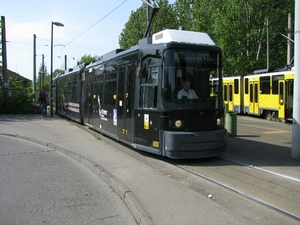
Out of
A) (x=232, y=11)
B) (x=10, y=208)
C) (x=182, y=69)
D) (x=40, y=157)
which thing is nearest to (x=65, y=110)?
(x=40, y=157)

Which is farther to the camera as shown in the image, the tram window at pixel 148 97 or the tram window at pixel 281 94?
the tram window at pixel 281 94

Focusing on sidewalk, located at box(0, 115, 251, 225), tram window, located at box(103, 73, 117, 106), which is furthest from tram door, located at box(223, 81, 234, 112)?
sidewalk, located at box(0, 115, 251, 225)

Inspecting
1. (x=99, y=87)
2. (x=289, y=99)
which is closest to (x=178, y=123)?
(x=99, y=87)

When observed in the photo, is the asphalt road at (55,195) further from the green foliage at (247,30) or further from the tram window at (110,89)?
the green foliage at (247,30)

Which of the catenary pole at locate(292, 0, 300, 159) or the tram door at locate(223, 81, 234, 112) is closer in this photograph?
the catenary pole at locate(292, 0, 300, 159)

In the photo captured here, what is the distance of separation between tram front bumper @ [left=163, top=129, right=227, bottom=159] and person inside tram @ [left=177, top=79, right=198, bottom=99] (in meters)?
0.90

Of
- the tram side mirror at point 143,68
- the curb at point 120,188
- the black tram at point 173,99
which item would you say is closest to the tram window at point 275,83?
the black tram at point 173,99

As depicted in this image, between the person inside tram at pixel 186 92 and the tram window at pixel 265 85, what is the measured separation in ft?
50.3

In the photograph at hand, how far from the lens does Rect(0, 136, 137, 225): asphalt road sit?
4.91 m

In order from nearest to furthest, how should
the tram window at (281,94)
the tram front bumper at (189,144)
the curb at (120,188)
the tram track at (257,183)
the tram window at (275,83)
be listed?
1. the curb at (120,188)
2. the tram track at (257,183)
3. the tram front bumper at (189,144)
4. the tram window at (281,94)
5. the tram window at (275,83)

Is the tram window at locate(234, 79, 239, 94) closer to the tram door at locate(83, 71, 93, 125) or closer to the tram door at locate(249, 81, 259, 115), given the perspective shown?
the tram door at locate(249, 81, 259, 115)

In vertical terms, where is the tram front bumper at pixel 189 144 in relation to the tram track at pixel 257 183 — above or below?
above

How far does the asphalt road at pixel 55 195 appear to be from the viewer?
193 inches

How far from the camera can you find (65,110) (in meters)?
21.9
